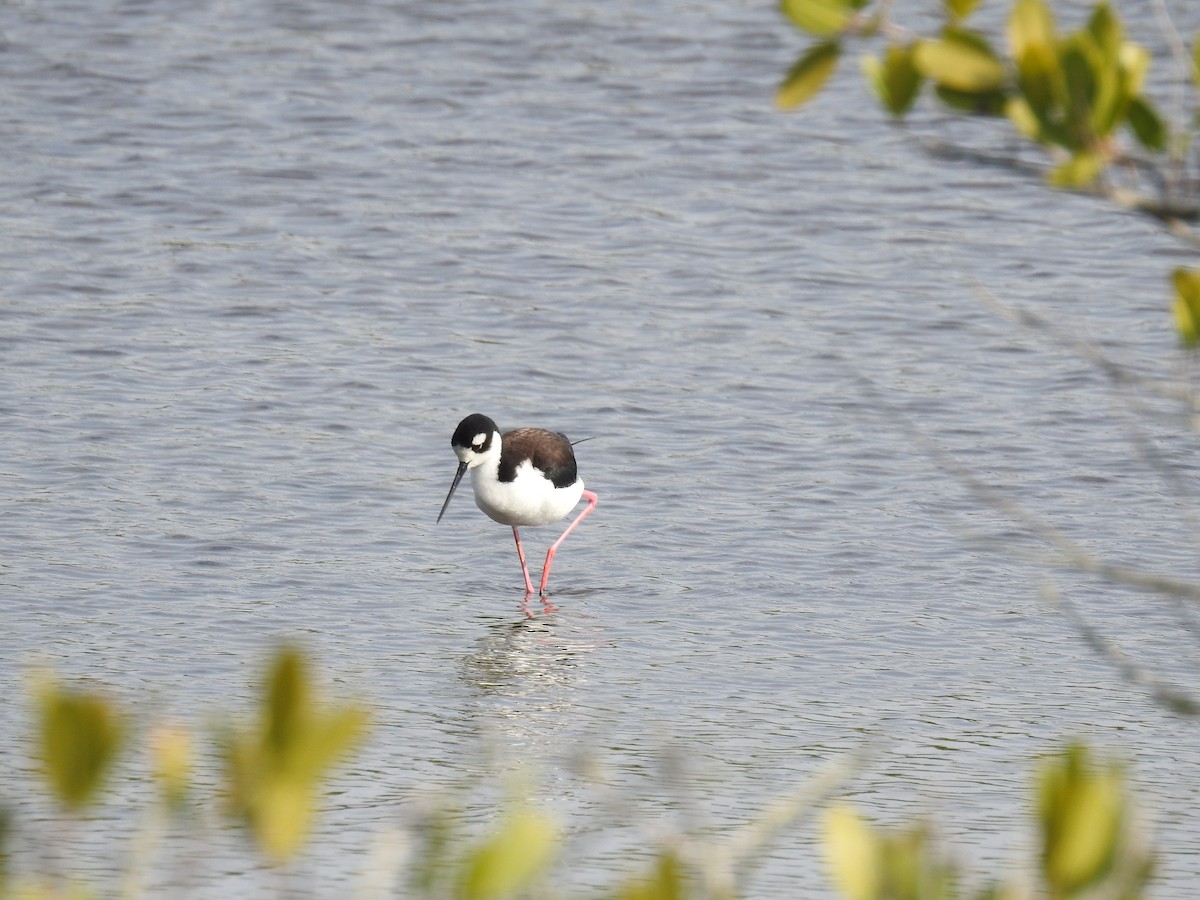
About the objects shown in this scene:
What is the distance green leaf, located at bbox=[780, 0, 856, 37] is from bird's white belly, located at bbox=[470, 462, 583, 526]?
6.42 m

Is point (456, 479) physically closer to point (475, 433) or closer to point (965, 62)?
point (475, 433)

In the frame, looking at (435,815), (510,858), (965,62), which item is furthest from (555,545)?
(510,858)

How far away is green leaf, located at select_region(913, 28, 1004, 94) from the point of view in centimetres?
264

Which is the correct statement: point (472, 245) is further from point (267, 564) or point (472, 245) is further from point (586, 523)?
point (267, 564)

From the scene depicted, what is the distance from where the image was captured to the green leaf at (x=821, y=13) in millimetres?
2639

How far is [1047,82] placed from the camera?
2.58 m

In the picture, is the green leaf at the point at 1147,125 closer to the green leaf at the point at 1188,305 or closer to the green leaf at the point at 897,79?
the green leaf at the point at 1188,305

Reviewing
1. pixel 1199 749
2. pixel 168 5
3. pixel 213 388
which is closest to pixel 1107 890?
pixel 1199 749

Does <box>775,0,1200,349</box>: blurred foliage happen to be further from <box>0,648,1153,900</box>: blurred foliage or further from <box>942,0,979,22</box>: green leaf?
<box>0,648,1153,900</box>: blurred foliage

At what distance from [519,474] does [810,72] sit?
6422 millimetres

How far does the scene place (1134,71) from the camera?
2.61m

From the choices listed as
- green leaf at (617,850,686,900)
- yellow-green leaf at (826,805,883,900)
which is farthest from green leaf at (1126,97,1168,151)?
green leaf at (617,850,686,900)

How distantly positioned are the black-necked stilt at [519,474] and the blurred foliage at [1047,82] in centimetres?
624

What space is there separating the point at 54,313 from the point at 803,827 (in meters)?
7.49
